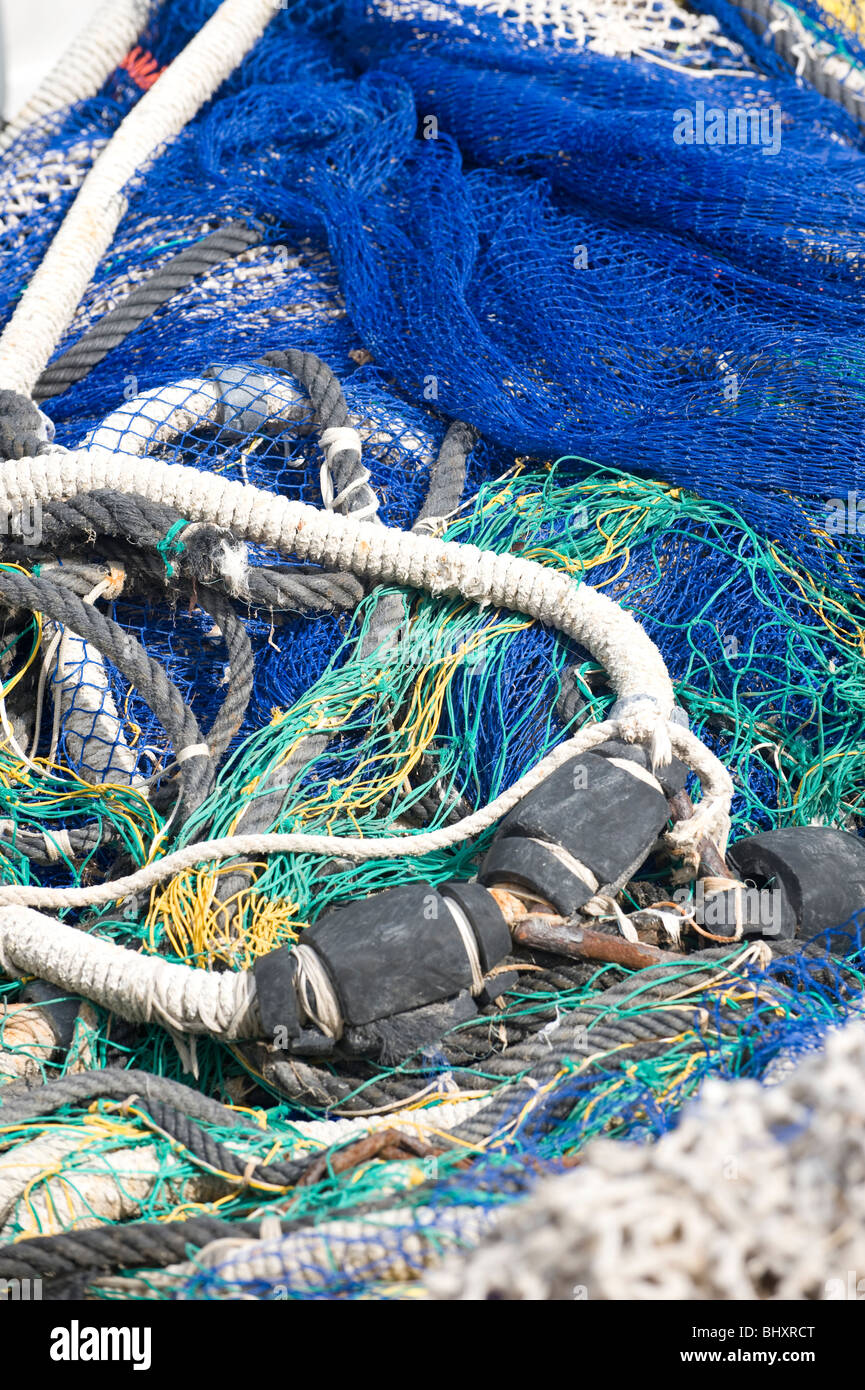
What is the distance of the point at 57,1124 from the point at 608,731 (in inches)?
47.2

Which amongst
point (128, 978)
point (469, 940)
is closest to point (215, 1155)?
point (128, 978)

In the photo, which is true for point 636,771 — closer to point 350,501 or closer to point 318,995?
point 318,995

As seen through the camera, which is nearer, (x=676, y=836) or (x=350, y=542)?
(x=676, y=836)

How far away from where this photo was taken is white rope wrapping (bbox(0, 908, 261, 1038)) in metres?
1.97

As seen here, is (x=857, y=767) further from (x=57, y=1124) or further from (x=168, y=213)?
(x=168, y=213)

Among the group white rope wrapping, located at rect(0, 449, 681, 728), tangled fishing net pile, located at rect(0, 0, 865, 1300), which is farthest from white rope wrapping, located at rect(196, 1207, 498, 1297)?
white rope wrapping, located at rect(0, 449, 681, 728)

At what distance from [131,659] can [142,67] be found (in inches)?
94.4

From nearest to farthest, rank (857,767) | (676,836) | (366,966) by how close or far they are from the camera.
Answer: (366,966) → (676,836) → (857,767)

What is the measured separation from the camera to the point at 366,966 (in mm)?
1882

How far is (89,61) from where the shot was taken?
372 cm

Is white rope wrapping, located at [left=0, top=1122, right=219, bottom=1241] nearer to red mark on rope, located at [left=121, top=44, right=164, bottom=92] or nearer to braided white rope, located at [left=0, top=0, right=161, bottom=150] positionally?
braided white rope, located at [left=0, top=0, right=161, bottom=150]

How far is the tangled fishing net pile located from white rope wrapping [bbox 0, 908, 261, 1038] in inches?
0.4
